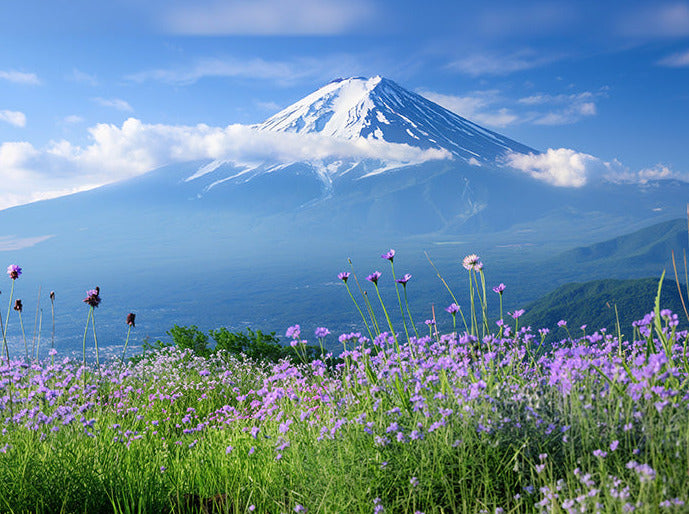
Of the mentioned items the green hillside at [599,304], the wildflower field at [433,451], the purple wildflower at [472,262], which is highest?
the purple wildflower at [472,262]

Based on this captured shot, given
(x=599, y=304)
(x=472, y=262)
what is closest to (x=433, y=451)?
(x=472, y=262)

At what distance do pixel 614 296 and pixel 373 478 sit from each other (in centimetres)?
6775

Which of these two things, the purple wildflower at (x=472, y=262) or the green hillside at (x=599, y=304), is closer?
the purple wildflower at (x=472, y=262)

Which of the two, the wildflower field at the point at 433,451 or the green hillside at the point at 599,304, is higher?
the wildflower field at the point at 433,451

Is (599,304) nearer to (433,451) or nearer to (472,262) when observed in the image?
(472,262)

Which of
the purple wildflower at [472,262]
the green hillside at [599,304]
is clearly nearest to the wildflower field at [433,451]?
the purple wildflower at [472,262]

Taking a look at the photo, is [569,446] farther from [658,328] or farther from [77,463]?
[77,463]

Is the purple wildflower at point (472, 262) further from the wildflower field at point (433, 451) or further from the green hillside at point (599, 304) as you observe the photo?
the green hillside at point (599, 304)

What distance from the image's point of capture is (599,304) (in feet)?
232

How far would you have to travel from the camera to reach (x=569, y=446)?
2.86 meters

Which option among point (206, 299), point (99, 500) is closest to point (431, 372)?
point (99, 500)

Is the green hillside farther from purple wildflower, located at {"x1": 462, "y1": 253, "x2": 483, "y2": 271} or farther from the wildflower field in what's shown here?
the wildflower field

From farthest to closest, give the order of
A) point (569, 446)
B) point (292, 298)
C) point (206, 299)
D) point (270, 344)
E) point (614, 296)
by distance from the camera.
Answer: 1. point (206, 299)
2. point (292, 298)
3. point (614, 296)
4. point (270, 344)
5. point (569, 446)

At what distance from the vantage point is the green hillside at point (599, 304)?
56.9 metres
